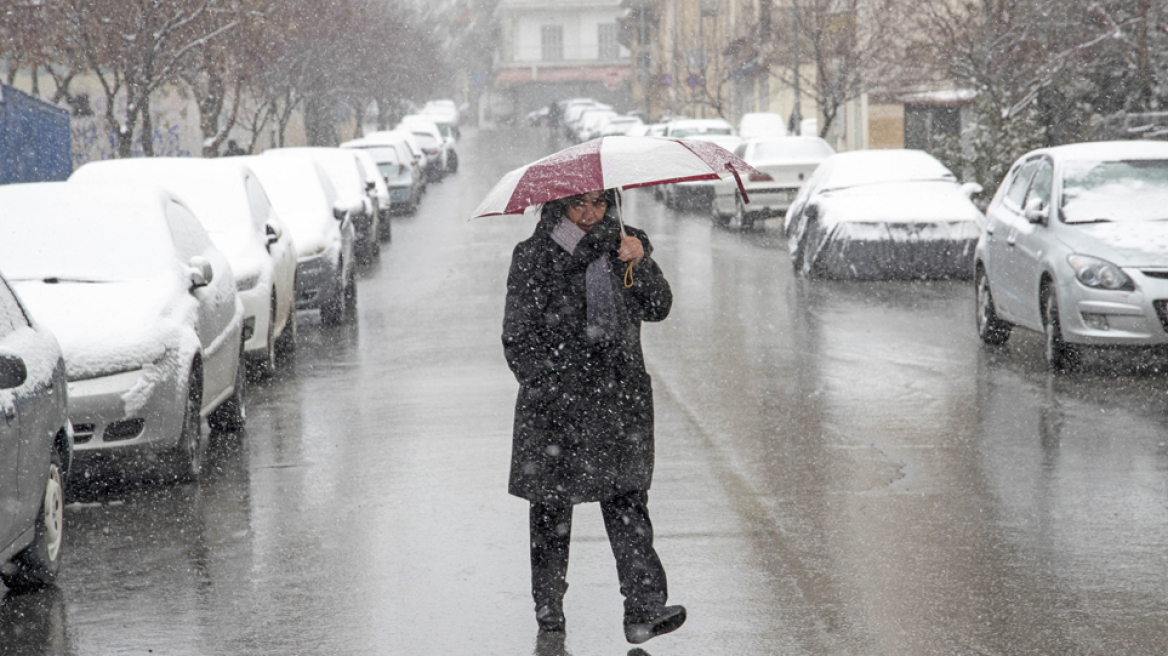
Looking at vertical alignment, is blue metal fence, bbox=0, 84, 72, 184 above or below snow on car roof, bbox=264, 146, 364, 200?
above

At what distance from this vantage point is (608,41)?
4281 inches

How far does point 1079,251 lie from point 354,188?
12.4 m

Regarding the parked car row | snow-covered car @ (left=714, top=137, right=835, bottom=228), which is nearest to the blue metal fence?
the parked car row

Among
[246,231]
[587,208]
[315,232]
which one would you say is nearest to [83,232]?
[246,231]

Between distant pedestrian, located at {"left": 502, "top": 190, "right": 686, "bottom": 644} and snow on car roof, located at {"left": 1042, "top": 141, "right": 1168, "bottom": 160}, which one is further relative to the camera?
snow on car roof, located at {"left": 1042, "top": 141, "right": 1168, "bottom": 160}

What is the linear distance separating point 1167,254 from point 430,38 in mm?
67385

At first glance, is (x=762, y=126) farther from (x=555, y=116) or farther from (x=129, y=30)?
(x=555, y=116)

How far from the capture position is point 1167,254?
10539mm

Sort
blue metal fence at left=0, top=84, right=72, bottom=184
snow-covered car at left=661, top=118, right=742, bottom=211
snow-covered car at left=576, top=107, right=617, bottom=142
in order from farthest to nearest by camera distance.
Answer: snow-covered car at left=576, top=107, right=617, bottom=142
snow-covered car at left=661, top=118, right=742, bottom=211
blue metal fence at left=0, top=84, right=72, bottom=184

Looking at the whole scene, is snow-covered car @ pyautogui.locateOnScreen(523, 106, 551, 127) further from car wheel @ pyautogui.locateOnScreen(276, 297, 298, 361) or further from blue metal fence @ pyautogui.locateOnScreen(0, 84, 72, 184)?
car wheel @ pyautogui.locateOnScreen(276, 297, 298, 361)

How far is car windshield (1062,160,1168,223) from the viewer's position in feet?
37.1

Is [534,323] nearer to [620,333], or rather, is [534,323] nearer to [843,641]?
[620,333]

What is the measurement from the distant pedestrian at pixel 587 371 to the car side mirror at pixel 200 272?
3.97 meters

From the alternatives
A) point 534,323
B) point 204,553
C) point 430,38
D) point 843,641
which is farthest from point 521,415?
point 430,38
